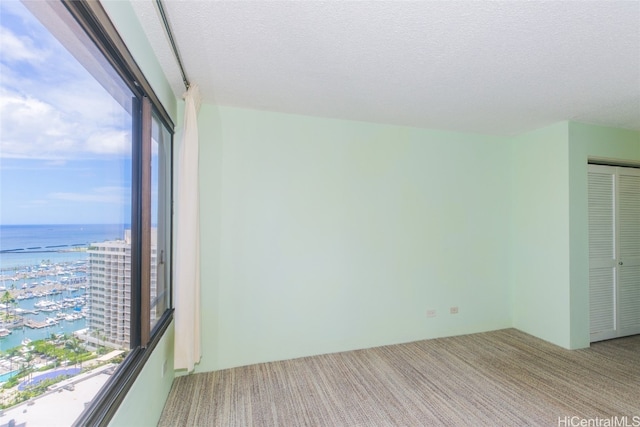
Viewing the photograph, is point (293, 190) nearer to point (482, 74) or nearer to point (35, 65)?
point (482, 74)

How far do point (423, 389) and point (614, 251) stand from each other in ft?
9.96

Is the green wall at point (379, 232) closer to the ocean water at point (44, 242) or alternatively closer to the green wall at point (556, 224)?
the green wall at point (556, 224)

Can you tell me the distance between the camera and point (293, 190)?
120 inches

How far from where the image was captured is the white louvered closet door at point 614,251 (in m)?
3.38

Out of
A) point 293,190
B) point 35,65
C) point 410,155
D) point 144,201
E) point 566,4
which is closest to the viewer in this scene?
point 35,65

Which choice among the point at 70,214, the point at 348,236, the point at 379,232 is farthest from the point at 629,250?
the point at 70,214

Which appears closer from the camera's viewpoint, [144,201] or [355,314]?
[144,201]

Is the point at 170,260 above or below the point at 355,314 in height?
above

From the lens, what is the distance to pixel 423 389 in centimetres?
246

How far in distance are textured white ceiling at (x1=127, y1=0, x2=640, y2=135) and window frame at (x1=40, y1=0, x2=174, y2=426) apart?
1.22 feet

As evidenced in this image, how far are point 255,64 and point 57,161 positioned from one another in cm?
147

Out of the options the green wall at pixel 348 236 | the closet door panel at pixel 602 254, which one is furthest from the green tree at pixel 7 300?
the closet door panel at pixel 602 254

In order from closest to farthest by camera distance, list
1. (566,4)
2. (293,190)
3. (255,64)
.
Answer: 1. (566,4)
2. (255,64)
3. (293,190)

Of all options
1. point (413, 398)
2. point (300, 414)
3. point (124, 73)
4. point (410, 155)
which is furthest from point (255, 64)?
point (413, 398)
